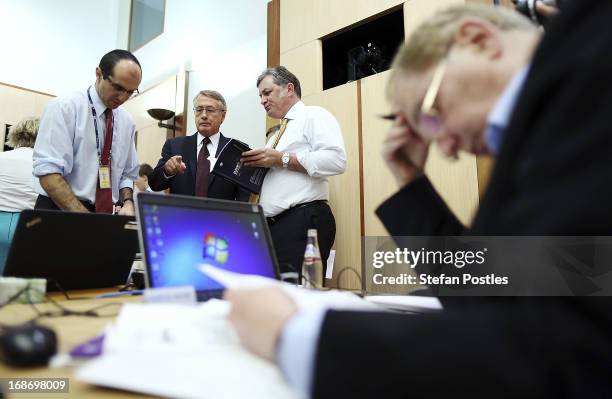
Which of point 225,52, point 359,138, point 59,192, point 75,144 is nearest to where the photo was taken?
point 59,192

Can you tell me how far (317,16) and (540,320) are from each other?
287cm

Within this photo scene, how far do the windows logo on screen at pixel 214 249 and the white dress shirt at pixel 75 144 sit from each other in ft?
4.26

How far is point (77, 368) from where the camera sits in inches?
17.3

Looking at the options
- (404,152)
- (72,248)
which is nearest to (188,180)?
(72,248)

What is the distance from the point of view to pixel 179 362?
1.40 feet

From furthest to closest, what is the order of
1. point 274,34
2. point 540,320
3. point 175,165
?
point 274,34
point 175,165
point 540,320

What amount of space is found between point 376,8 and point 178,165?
1.50 meters

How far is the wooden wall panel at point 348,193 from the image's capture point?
2.50 m

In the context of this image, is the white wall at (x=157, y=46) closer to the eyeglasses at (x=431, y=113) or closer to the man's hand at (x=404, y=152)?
the man's hand at (x=404, y=152)

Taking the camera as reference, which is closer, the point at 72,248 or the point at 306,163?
the point at 72,248

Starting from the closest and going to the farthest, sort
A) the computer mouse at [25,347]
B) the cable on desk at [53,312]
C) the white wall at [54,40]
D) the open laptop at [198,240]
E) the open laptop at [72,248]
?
the computer mouse at [25,347] → the cable on desk at [53,312] → the open laptop at [198,240] → the open laptop at [72,248] → the white wall at [54,40]

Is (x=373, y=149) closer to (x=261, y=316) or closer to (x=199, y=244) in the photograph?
(x=199, y=244)

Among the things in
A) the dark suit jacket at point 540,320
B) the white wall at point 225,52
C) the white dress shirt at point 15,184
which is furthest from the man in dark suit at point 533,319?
the white wall at point 225,52

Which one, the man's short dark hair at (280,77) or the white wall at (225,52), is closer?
the man's short dark hair at (280,77)
